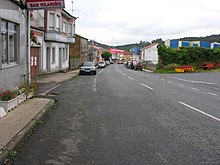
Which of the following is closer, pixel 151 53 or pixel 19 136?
pixel 19 136

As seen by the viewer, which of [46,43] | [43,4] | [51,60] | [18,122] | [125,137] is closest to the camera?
[125,137]

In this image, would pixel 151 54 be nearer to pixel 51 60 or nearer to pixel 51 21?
pixel 51 60

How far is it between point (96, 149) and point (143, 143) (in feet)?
3.44

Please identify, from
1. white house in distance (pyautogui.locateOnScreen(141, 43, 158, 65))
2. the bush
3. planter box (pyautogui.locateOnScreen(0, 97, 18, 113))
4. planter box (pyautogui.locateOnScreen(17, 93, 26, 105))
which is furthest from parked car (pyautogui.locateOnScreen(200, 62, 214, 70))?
planter box (pyautogui.locateOnScreen(0, 97, 18, 113))

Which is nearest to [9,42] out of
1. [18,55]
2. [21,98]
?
[18,55]

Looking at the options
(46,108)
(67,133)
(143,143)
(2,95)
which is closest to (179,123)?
(143,143)

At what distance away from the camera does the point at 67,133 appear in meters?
6.75

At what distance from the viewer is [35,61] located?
76.5 feet

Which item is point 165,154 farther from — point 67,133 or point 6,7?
point 6,7

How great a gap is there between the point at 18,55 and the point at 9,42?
1.11m

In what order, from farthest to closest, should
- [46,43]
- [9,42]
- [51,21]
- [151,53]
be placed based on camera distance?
[151,53] < [51,21] < [46,43] < [9,42]

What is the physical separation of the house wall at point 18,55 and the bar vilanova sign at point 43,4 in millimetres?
626

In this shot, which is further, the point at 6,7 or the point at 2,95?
the point at 6,7

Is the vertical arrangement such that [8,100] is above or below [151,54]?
below
